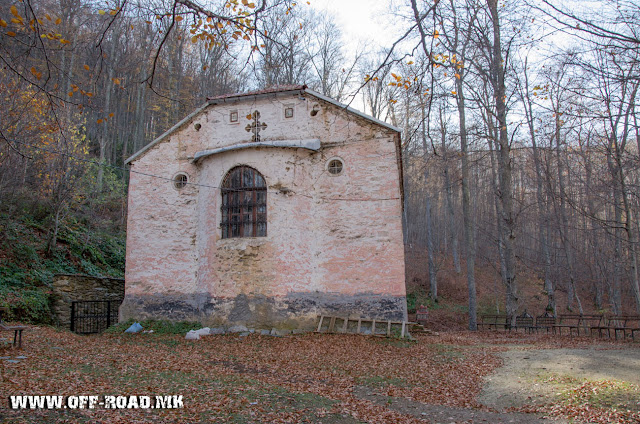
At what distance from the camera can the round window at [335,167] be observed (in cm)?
1440

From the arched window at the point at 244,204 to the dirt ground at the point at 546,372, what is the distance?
8.02 metres

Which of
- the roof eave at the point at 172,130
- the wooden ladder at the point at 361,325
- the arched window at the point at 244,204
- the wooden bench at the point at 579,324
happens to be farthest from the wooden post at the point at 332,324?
the roof eave at the point at 172,130

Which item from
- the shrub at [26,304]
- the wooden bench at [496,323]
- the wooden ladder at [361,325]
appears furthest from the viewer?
the wooden bench at [496,323]

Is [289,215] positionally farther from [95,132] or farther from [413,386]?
[95,132]

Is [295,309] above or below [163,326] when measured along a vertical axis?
above

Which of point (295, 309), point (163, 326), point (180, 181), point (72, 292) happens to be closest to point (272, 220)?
point (295, 309)

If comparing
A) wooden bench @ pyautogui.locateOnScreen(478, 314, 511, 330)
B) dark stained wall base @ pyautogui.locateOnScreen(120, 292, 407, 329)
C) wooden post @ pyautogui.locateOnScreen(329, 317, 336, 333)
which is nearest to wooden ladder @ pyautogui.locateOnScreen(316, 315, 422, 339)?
wooden post @ pyautogui.locateOnScreen(329, 317, 336, 333)

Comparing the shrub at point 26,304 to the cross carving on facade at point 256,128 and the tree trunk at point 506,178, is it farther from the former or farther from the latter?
the tree trunk at point 506,178

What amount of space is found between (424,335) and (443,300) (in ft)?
38.1

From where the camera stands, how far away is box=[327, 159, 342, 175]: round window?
47.2ft

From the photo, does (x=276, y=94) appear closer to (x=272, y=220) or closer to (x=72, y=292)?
(x=272, y=220)

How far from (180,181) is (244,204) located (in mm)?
3055

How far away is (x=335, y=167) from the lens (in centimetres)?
1446

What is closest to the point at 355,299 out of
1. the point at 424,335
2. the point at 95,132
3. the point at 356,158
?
the point at 424,335
